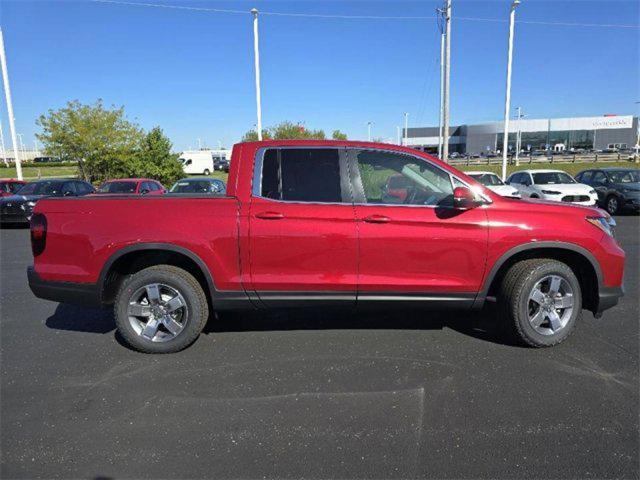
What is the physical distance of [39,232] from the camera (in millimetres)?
3795

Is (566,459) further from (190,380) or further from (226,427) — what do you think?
(190,380)

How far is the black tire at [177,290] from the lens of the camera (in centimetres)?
381

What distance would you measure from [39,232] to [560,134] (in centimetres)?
10487

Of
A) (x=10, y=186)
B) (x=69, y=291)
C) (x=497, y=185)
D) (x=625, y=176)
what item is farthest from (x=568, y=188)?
(x=10, y=186)

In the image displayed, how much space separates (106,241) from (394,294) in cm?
258

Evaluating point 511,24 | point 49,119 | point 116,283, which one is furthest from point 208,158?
point 116,283

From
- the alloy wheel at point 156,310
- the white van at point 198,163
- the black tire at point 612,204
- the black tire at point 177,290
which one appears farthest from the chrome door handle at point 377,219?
the white van at point 198,163

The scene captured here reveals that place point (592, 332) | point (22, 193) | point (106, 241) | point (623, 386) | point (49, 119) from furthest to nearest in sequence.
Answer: point (49, 119) < point (22, 193) < point (592, 332) < point (106, 241) < point (623, 386)

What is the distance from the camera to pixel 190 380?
3.44m

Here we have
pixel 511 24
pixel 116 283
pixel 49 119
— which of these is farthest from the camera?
pixel 49 119

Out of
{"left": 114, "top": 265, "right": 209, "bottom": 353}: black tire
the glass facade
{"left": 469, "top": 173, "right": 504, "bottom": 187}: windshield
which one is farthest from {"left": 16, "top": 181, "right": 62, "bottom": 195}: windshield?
the glass facade

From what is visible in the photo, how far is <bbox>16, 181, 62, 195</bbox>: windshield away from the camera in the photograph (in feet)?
45.4

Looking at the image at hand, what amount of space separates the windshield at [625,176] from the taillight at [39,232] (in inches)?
663

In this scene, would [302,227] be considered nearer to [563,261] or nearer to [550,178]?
[563,261]
